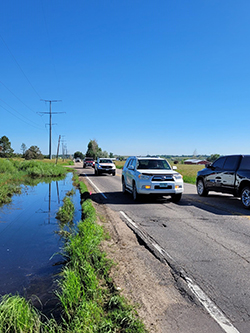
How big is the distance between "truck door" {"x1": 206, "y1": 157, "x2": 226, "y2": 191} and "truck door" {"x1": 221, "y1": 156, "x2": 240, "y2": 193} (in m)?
0.24

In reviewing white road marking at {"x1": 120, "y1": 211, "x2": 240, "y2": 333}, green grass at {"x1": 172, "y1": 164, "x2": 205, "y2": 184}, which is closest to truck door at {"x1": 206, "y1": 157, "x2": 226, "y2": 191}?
white road marking at {"x1": 120, "y1": 211, "x2": 240, "y2": 333}

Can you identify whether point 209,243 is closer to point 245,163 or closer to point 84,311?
point 84,311

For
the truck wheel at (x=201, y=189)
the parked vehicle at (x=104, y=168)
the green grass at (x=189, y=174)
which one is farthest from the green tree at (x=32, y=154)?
the truck wheel at (x=201, y=189)

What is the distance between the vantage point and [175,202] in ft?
40.0

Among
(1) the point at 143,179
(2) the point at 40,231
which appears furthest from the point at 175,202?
(2) the point at 40,231

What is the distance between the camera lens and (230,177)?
11656 millimetres

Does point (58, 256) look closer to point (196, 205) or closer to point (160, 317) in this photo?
point (160, 317)

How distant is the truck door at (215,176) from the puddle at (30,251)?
5.78 metres

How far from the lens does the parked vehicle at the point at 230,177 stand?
10.8 metres

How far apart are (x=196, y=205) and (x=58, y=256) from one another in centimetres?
648

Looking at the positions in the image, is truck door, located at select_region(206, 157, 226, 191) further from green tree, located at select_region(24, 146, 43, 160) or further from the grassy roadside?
green tree, located at select_region(24, 146, 43, 160)

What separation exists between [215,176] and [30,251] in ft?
28.1

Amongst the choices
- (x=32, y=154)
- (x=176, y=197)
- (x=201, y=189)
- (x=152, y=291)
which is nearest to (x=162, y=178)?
(x=176, y=197)

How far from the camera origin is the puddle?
4930 mm
